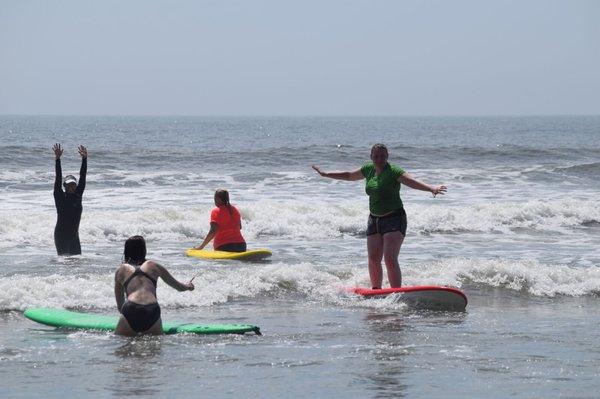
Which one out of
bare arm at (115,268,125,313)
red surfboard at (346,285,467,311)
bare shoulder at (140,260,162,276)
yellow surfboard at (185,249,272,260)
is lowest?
yellow surfboard at (185,249,272,260)

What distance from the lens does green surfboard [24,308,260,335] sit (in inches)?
374

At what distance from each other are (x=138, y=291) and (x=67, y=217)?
213 inches

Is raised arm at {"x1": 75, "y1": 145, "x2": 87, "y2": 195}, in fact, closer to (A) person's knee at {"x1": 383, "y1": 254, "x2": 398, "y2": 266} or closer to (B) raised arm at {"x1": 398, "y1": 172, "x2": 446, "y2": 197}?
(A) person's knee at {"x1": 383, "y1": 254, "x2": 398, "y2": 266}

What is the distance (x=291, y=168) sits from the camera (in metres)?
37.5

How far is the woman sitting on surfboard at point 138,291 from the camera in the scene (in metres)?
9.19

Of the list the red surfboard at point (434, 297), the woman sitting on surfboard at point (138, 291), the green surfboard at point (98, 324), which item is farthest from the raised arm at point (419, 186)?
the woman sitting on surfboard at point (138, 291)

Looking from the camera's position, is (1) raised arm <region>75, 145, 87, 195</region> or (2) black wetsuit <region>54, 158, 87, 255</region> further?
(2) black wetsuit <region>54, 158, 87, 255</region>

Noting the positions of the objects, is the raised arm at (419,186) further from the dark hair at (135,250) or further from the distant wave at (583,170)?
the distant wave at (583,170)

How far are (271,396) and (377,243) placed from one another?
180 inches

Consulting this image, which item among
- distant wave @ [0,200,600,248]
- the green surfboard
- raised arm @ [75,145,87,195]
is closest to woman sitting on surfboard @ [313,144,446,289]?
the green surfboard

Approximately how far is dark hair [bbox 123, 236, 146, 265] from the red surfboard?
10.9 feet

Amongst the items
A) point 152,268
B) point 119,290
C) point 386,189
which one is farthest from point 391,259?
point 119,290

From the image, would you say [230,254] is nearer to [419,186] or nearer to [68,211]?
[68,211]

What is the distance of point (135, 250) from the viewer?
9.33 meters
